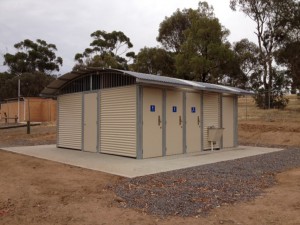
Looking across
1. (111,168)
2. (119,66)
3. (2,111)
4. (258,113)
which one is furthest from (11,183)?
(119,66)

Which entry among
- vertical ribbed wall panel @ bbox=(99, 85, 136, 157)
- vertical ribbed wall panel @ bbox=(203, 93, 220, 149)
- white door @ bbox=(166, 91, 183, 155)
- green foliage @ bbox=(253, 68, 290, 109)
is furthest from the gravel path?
green foliage @ bbox=(253, 68, 290, 109)

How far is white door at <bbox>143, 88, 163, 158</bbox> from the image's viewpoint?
10.9m

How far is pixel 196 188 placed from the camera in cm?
673

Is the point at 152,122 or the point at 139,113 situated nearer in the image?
the point at 139,113

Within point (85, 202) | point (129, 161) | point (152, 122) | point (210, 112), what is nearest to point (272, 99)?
point (210, 112)

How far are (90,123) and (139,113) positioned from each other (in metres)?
2.71

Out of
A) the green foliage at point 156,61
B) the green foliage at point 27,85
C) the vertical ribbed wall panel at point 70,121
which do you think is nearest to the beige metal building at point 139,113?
the vertical ribbed wall panel at point 70,121

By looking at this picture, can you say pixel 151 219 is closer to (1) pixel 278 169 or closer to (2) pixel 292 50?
(1) pixel 278 169

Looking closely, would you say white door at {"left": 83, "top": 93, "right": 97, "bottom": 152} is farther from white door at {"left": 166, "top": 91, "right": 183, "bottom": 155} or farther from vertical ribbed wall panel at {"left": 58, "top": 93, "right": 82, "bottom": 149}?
white door at {"left": 166, "top": 91, "right": 183, "bottom": 155}

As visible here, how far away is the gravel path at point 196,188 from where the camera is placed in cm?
558

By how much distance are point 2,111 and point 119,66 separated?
14.8m

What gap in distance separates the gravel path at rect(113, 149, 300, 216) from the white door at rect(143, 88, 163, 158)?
2241 millimetres

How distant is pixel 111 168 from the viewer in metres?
9.05

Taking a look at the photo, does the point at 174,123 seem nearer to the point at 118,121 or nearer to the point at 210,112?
the point at 118,121
